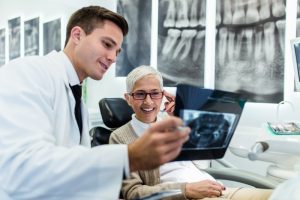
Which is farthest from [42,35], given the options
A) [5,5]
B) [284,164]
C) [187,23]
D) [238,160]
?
[284,164]

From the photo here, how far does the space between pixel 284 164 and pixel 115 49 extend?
35.8 inches

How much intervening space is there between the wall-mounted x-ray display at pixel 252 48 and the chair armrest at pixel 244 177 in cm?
89

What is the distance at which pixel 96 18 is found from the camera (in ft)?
4.32

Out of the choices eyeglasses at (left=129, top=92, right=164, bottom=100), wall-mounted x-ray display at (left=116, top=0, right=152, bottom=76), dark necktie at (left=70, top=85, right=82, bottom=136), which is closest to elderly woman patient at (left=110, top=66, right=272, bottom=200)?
eyeglasses at (left=129, top=92, right=164, bottom=100)

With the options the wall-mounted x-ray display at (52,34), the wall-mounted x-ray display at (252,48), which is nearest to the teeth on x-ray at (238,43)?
the wall-mounted x-ray display at (252,48)

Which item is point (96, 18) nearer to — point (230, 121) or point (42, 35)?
point (230, 121)

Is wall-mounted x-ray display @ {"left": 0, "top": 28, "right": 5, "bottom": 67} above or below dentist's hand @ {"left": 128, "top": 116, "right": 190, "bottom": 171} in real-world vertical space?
above

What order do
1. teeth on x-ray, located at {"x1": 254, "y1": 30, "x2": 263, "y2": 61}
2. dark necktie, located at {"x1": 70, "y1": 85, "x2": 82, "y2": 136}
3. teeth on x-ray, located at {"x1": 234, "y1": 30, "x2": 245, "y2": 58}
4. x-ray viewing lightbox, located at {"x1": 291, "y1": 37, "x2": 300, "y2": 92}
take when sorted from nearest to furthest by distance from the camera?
dark necktie, located at {"x1": 70, "y1": 85, "x2": 82, "y2": 136}, x-ray viewing lightbox, located at {"x1": 291, "y1": 37, "x2": 300, "y2": 92}, teeth on x-ray, located at {"x1": 254, "y1": 30, "x2": 263, "y2": 61}, teeth on x-ray, located at {"x1": 234, "y1": 30, "x2": 245, "y2": 58}

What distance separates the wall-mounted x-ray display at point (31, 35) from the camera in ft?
11.5

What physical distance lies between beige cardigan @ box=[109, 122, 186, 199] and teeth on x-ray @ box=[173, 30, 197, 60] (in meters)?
1.55

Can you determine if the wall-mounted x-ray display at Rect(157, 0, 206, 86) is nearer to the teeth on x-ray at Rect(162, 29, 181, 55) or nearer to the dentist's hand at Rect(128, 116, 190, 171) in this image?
the teeth on x-ray at Rect(162, 29, 181, 55)

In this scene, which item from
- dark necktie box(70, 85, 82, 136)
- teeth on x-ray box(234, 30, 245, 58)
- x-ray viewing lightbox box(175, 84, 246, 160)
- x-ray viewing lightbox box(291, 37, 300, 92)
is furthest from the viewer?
teeth on x-ray box(234, 30, 245, 58)

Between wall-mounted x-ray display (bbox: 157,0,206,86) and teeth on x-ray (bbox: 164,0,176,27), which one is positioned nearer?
wall-mounted x-ray display (bbox: 157,0,206,86)

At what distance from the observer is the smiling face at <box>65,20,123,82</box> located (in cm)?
130
